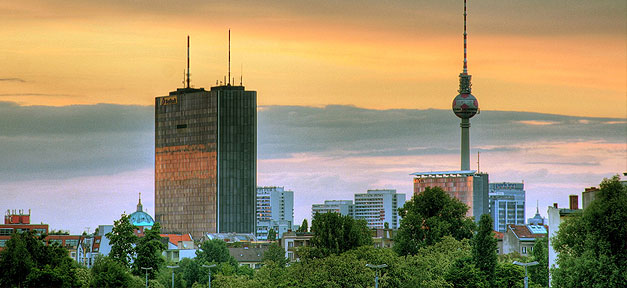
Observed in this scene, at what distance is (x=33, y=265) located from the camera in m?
106

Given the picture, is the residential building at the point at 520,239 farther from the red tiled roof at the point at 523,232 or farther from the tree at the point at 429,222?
the tree at the point at 429,222

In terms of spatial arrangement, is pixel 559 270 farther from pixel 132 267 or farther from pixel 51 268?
pixel 132 267

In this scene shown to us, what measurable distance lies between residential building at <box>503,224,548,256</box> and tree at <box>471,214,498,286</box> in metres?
74.2

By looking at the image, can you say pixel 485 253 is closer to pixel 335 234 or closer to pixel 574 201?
pixel 574 201

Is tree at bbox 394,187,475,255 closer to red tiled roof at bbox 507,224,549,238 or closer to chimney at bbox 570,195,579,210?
chimney at bbox 570,195,579,210

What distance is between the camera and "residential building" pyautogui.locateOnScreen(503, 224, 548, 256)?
19050 cm

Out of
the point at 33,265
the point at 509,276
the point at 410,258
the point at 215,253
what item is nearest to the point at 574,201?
the point at 509,276

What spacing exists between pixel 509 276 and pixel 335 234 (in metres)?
22.6

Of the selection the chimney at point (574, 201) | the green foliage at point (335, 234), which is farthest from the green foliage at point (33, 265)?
the chimney at point (574, 201)

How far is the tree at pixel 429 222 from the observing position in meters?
150

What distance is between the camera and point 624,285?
86.6m

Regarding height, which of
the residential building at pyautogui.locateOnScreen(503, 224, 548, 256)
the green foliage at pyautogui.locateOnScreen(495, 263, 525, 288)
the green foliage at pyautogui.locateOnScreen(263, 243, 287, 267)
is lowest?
the green foliage at pyautogui.locateOnScreen(495, 263, 525, 288)

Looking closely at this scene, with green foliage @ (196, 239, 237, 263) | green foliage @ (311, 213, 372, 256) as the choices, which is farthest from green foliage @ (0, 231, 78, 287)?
green foliage @ (196, 239, 237, 263)

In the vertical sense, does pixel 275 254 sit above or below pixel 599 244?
below
